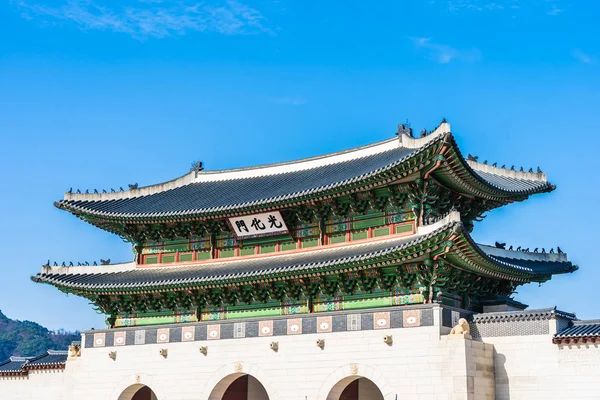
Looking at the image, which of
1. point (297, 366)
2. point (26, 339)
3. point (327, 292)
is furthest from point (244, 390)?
point (26, 339)

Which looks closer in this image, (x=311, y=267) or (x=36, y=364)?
(x=311, y=267)

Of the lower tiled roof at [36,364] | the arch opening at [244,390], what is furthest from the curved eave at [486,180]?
the lower tiled roof at [36,364]

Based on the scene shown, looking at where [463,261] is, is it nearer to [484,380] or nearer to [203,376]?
[484,380]

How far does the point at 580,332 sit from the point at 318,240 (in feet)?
31.1

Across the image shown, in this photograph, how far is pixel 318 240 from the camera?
28.2 metres

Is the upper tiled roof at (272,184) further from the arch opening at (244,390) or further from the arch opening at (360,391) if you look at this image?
the arch opening at (360,391)

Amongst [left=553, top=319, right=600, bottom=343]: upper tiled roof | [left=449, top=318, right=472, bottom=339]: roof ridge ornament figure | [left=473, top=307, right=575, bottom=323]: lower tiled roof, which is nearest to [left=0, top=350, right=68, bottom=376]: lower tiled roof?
[left=449, top=318, right=472, bottom=339]: roof ridge ornament figure

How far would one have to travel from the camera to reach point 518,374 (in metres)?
24.0

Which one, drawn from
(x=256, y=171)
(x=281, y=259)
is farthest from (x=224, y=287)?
(x=256, y=171)

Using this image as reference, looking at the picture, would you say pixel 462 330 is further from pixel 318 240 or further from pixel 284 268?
pixel 318 240

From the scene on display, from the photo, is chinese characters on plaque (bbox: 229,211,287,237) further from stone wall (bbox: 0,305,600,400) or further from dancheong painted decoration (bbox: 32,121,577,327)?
stone wall (bbox: 0,305,600,400)

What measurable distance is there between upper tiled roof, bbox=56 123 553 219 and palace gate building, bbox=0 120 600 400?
3.8 inches

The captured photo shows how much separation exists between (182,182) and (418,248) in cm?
1588

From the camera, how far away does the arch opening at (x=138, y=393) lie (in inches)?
1193
